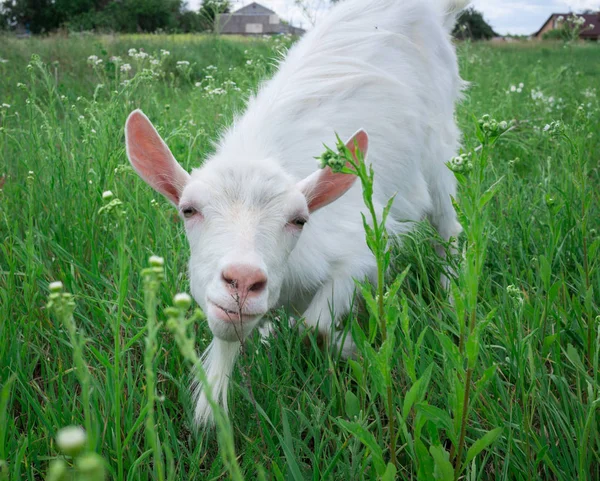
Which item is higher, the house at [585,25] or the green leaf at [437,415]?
the house at [585,25]

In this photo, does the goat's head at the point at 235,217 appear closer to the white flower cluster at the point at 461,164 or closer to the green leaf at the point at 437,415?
the white flower cluster at the point at 461,164

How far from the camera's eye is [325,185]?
7.37 ft

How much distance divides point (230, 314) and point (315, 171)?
1193 millimetres

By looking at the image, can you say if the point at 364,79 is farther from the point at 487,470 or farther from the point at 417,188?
the point at 487,470

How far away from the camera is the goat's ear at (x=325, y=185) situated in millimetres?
2188

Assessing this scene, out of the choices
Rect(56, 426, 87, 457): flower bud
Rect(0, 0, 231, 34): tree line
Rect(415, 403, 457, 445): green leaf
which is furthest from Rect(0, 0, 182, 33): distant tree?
Rect(56, 426, 87, 457): flower bud

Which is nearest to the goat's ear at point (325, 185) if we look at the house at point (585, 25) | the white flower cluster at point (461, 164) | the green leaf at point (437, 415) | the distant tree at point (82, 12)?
the white flower cluster at point (461, 164)

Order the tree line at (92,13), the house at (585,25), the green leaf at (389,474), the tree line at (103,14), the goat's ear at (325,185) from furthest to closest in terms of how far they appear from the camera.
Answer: the tree line at (103,14), the tree line at (92,13), the house at (585,25), the goat's ear at (325,185), the green leaf at (389,474)

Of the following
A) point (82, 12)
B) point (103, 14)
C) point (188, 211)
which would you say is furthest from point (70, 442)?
point (82, 12)

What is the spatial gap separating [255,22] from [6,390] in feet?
198

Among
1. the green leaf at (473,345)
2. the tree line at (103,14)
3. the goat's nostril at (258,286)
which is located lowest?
the goat's nostril at (258,286)

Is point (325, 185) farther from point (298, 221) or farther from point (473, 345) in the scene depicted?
point (473, 345)

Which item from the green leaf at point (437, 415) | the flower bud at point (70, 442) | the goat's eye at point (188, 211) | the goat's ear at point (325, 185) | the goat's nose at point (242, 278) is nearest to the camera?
the flower bud at point (70, 442)

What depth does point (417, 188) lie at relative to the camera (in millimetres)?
3574
